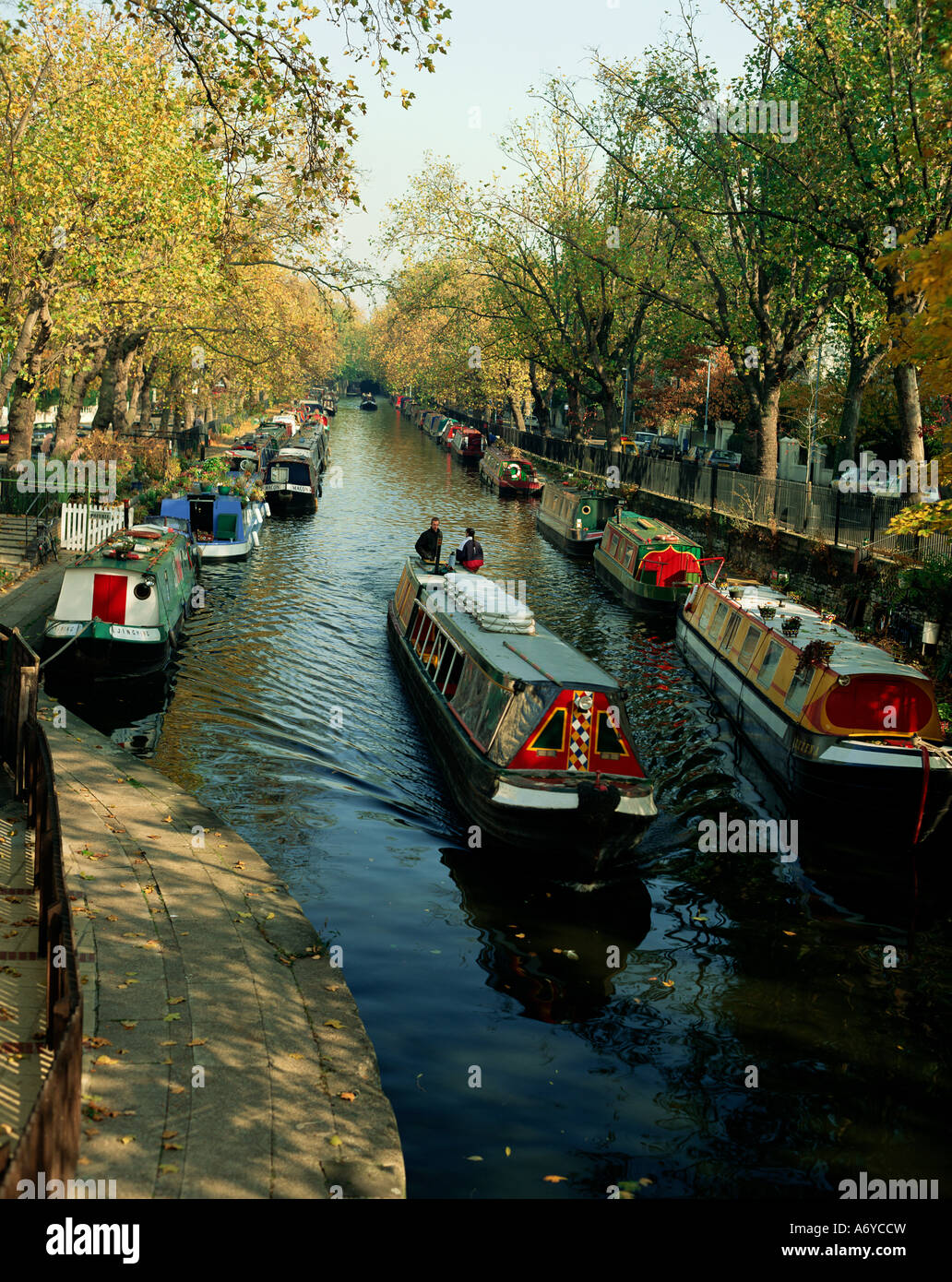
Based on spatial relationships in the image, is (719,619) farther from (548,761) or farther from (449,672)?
(548,761)

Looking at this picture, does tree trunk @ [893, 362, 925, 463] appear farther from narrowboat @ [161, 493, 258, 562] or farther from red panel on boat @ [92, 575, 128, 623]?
narrowboat @ [161, 493, 258, 562]

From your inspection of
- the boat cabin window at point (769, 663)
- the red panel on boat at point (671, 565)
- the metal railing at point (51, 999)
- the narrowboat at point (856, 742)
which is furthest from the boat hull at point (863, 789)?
the red panel on boat at point (671, 565)

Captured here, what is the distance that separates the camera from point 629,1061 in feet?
33.9

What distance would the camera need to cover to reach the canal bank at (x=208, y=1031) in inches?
287

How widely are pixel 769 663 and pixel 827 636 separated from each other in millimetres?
1203

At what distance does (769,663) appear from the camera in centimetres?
1964

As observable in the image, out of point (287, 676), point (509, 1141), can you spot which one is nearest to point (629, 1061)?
point (509, 1141)

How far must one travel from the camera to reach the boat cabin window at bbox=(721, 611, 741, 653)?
22.3 meters

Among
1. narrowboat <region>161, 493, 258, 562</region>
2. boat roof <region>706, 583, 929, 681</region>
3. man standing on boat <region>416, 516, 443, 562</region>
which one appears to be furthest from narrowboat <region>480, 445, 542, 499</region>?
boat roof <region>706, 583, 929, 681</region>

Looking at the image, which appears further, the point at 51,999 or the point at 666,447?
the point at 666,447

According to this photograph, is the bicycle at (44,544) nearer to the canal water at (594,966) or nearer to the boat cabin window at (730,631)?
the canal water at (594,966)

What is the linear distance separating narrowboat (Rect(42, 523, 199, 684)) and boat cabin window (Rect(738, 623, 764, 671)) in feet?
36.2
